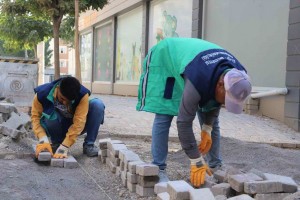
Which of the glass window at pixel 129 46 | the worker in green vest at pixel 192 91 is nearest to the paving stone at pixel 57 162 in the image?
the worker in green vest at pixel 192 91

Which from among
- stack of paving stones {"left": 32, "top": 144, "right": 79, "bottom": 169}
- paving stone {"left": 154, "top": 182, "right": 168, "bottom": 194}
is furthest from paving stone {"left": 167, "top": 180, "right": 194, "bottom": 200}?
stack of paving stones {"left": 32, "top": 144, "right": 79, "bottom": 169}

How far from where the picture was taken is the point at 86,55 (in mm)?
26969

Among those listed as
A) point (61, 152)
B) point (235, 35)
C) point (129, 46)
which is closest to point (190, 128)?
point (61, 152)

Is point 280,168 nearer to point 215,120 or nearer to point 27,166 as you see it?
point 215,120

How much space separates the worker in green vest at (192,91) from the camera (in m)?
3.18

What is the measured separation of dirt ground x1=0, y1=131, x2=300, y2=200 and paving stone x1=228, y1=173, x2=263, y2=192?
0.87 metres

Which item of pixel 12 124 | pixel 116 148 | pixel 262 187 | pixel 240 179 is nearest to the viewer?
pixel 262 187

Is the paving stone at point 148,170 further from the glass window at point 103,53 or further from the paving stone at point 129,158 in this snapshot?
the glass window at point 103,53

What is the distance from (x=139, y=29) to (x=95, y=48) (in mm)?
7373

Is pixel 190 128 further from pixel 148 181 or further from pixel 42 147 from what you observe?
pixel 42 147

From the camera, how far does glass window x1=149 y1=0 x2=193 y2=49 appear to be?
13.2 metres

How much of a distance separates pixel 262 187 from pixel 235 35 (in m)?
8.24

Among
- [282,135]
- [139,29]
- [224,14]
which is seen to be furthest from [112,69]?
[282,135]

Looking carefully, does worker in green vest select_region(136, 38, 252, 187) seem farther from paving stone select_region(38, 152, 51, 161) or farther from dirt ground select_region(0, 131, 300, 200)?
paving stone select_region(38, 152, 51, 161)
